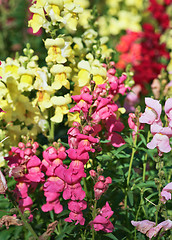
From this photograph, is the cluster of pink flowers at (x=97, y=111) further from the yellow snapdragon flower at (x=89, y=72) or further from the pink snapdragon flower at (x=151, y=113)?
the pink snapdragon flower at (x=151, y=113)

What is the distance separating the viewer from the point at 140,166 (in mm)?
1599

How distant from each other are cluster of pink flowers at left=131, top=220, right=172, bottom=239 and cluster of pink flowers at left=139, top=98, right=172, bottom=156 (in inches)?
8.0

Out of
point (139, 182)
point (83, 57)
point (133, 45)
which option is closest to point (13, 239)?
point (139, 182)

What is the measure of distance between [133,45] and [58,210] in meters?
2.13

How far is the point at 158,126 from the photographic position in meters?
1.12

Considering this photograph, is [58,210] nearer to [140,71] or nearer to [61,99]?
[61,99]

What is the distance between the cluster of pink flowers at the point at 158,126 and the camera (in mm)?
1103

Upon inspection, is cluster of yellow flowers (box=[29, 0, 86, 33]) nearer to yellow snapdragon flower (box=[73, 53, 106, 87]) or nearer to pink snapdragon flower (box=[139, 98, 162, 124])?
yellow snapdragon flower (box=[73, 53, 106, 87])

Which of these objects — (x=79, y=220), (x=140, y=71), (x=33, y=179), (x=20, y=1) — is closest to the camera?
(x=79, y=220)

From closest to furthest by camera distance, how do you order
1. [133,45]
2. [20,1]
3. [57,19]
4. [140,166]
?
[57,19] → [140,166] → [133,45] → [20,1]

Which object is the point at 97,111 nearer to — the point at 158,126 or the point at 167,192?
the point at 158,126

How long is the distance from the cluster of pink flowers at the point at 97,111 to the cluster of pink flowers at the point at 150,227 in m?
0.27

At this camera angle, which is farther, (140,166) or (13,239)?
(140,166)

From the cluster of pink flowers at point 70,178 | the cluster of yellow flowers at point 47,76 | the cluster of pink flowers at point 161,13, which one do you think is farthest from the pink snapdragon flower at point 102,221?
the cluster of pink flowers at point 161,13
